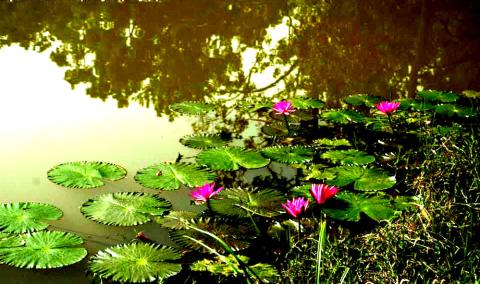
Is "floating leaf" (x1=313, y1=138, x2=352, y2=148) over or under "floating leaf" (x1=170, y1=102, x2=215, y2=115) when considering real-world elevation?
under

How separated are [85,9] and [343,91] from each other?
13.7 ft

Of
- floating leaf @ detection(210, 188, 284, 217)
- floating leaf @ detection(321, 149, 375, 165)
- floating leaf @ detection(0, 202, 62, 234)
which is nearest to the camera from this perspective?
floating leaf @ detection(0, 202, 62, 234)

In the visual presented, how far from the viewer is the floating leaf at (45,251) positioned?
193 centimetres

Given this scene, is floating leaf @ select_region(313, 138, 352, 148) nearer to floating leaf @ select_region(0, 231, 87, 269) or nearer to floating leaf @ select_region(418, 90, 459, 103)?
floating leaf @ select_region(418, 90, 459, 103)

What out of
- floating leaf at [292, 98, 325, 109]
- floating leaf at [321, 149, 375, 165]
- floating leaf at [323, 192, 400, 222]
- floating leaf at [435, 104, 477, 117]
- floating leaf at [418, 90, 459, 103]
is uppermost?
floating leaf at [292, 98, 325, 109]

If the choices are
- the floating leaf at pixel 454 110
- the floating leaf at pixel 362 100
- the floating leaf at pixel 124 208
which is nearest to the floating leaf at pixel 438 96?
the floating leaf at pixel 454 110

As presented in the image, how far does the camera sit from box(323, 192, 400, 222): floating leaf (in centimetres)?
236

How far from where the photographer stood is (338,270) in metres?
1.97

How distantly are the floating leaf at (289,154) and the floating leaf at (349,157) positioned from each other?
0.11 meters

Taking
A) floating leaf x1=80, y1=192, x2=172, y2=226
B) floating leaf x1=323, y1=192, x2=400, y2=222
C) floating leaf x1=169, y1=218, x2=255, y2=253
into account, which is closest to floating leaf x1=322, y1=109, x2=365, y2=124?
floating leaf x1=323, y1=192, x2=400, y2=222

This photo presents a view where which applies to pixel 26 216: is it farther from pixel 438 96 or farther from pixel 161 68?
pixel 438 96

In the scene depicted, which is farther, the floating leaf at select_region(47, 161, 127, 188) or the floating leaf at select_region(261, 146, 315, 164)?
the floating leaf at select_region(261, 146, 315, 164)

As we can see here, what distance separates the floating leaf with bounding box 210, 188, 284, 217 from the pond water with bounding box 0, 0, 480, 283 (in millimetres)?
263

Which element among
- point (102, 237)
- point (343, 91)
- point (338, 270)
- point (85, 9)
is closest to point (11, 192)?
point (102, 237)
